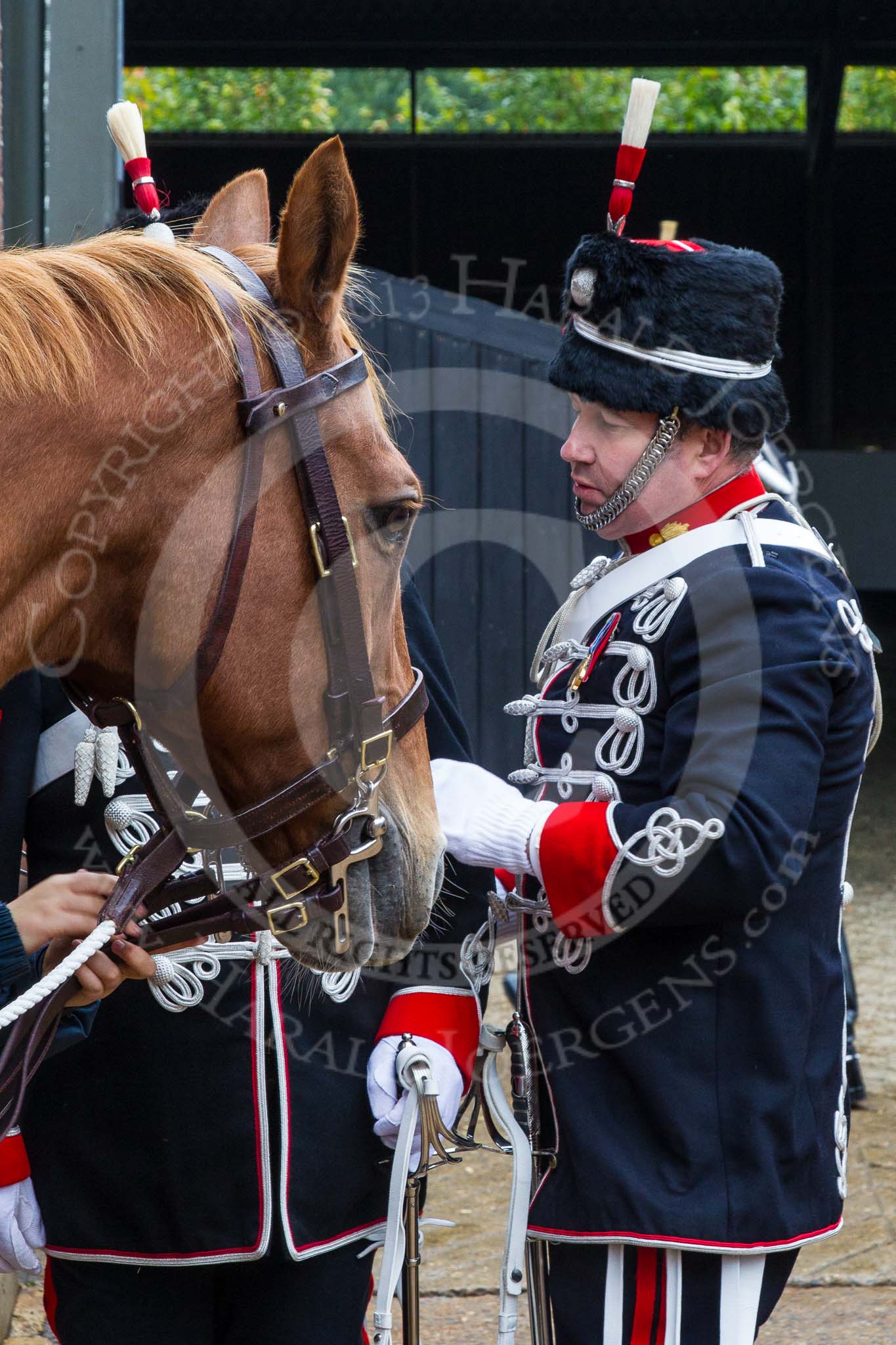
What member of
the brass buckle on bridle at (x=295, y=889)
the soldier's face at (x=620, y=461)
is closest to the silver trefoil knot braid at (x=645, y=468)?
the soldier's face at (x=620, y=461)

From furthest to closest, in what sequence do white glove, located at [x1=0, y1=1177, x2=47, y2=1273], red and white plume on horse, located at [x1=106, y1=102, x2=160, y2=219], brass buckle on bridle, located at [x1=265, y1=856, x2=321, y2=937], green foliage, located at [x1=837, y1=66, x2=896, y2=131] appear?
green foliage, located at [x1=837, y1=66, x2=896, y2=131]
white glove, located at [x1=0, y1=1177, x2=47, y2=1273]
red and white plume on horse, located at [x1=106, y1=102, x2=160, y2=219]
brass buckle on bridle, located at [x1=265, y1=856, x2=321, y2=937]

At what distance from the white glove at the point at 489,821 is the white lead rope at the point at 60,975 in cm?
44

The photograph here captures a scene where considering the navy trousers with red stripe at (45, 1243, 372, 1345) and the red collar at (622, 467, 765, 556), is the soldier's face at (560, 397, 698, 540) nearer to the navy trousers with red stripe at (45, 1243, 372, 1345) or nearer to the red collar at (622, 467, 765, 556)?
the red collar at (622, 467, 765, 556)

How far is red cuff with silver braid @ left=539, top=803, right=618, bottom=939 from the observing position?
1.61 metres

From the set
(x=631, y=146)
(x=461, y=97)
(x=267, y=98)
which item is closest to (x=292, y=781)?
(x=631, y=146)

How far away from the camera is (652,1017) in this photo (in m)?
1.68

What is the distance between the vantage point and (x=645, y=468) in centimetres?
176

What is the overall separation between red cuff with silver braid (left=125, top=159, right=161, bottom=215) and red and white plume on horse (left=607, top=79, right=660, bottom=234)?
Answer: 0.59 meters

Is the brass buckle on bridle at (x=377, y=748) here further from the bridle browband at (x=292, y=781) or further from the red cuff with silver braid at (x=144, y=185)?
the red cuff with silver braid at (x=144, y=185)

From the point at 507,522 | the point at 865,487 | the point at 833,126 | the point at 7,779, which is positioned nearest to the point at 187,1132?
the point at 7,779

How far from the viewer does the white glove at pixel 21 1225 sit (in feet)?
5.82

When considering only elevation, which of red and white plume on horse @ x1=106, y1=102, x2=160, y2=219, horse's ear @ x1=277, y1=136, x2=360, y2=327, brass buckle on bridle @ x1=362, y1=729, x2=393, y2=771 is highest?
red and white plume on horse @ x1=106, y1=102, x2=160, y2=219

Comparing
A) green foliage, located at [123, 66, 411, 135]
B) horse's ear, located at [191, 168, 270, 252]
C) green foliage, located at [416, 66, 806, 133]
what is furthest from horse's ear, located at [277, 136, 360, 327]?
green foliage, located at [123, 66, 411, 135]

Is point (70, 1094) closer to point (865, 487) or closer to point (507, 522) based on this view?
point (507, 522)
